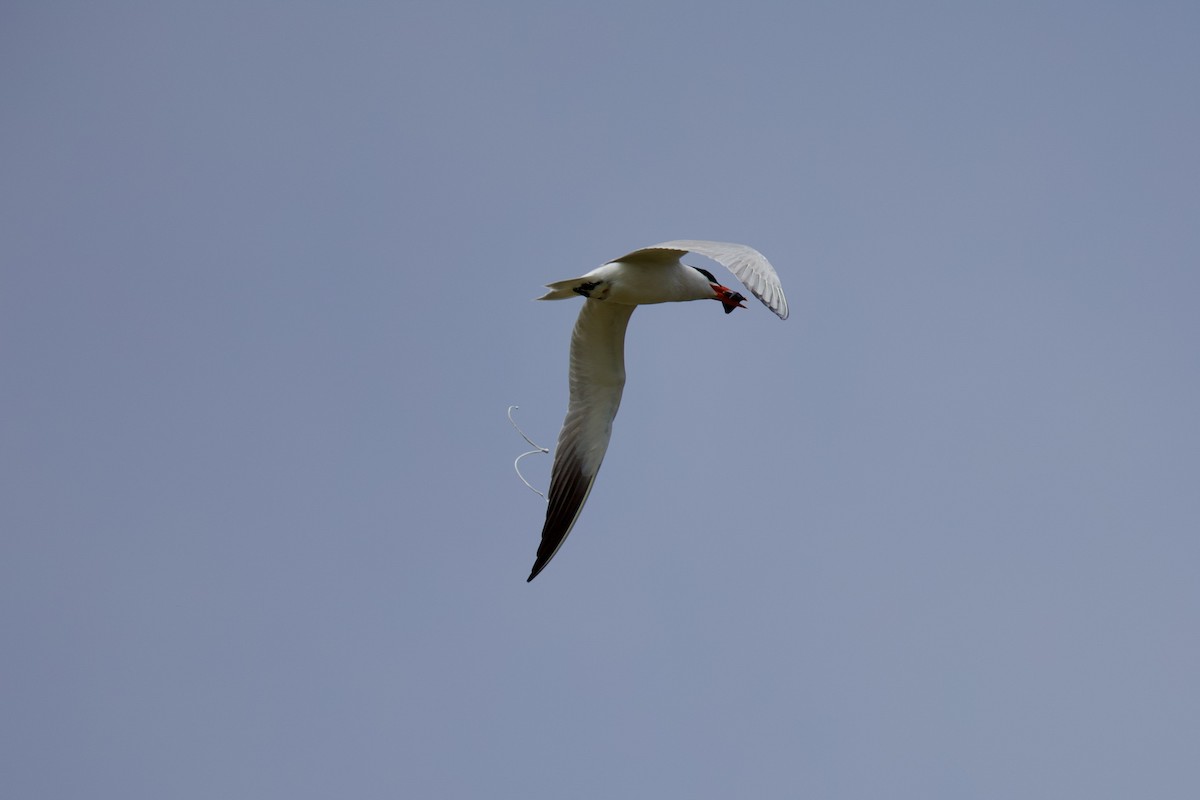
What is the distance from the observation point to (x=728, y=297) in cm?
1251

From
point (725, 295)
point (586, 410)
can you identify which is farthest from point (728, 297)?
point (586, 410)

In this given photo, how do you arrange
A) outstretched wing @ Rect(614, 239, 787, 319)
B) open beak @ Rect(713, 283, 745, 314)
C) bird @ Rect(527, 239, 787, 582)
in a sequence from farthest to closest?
open beak @ Rect(713, 283, 745, 314), bird @ Rect(527, 239, 787, 582), outstretched wing @ Rect(614, 239, 787, 319)

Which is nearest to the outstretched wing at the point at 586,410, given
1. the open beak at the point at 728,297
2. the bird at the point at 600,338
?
the bird at the point at 600,338

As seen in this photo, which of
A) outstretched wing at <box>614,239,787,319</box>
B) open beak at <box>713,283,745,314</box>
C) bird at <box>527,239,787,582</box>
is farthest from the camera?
open beak at <box>713,283,745,314</box>

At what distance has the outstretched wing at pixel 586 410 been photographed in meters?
12.9

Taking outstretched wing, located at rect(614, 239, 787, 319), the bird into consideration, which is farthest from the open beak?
outstretched wing, located at rect(614, 239, 787, 319)

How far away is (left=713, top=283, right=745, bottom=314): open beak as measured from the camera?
41.0 feet

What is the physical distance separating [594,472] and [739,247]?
299 cm

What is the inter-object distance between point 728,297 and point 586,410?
187 centimetres

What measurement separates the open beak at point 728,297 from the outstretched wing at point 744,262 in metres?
0.83

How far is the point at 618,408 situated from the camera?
13461 mm

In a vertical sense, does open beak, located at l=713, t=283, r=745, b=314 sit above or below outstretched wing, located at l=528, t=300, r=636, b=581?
above

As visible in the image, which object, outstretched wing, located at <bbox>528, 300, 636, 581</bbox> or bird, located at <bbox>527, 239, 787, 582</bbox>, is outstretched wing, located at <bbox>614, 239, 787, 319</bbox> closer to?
bird, located at <bbox>527, 239, 787, 582</bbox>

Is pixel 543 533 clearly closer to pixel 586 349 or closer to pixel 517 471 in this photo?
pixel 517 471
